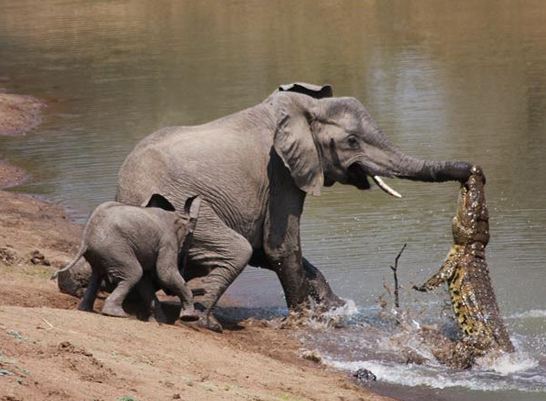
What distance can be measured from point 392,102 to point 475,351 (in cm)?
1477

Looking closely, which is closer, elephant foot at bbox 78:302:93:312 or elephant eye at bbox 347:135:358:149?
elephant foot at bbox 78:302:93:312

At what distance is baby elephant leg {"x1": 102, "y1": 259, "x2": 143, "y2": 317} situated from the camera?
10656mm

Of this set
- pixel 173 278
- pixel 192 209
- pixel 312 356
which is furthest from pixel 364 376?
pixel 192 209

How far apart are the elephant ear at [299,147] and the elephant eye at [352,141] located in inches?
11.4

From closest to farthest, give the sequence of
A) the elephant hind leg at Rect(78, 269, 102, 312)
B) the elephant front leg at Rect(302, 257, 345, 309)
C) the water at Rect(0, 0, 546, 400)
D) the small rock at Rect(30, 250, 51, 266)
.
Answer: the elephant hind leg at Rect(78, 269, 102, 312) < the elephant front leg at Rect(302, 257, 345, 309) < the small rock at Rect(30, 250, 51, 266) < the water at Rect(0, 0, 546, 400)

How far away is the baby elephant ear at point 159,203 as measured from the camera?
1121 centimetres

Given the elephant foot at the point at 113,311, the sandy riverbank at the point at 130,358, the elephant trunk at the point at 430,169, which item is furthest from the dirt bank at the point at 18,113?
the elephant foot at the point at 113,311

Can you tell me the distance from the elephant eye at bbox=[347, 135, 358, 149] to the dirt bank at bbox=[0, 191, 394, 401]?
167cm

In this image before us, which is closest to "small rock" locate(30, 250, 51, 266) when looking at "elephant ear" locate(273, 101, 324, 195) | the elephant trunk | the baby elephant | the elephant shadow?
the elephant shadow

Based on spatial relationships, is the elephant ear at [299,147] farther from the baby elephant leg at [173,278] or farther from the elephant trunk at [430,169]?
the baby elephant leg at [173,278]

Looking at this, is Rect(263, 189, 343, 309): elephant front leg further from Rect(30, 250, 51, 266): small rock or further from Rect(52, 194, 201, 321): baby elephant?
Rect(30, 250, 51, 266): small rock

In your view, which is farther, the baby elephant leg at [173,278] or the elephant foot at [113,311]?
the baby elephant leg at [173,278]

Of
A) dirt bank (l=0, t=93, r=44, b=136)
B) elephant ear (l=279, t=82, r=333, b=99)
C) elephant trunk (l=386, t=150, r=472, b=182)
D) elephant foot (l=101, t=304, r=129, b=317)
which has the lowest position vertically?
dirt bank (l=0, t=93, r=44, b=136)

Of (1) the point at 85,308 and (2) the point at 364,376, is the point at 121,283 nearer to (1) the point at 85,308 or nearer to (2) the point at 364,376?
(1) the point at 85,308
